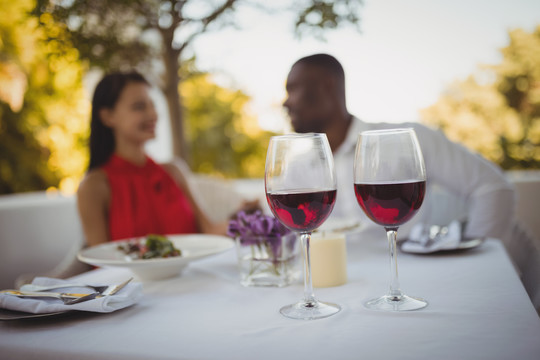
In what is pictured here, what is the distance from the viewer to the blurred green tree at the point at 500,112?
5016mm

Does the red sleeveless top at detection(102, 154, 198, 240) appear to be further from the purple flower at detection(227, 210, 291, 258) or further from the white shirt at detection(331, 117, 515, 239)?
the purple flower at detection(227, 210, 291, 258)

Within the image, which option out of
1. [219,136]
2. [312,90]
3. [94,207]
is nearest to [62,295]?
[312,90]

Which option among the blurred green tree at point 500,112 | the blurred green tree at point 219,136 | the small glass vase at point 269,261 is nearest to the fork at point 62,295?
the small glass vase at point 269,261

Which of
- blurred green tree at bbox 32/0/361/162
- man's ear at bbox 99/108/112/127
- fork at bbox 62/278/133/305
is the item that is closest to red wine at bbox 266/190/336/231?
fork at bbox 62/278/133/305

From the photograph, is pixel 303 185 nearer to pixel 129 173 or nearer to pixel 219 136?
pixel 129 173

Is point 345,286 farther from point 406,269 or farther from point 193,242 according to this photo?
point 193,242

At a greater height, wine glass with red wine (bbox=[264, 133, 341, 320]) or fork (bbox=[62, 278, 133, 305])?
wine glass with red wine (bbox=[264, 133, 341, 320])

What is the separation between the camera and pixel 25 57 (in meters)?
6.63

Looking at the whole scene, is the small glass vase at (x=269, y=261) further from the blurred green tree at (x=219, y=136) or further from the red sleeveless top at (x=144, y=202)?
the blurred green tree at (x=219, y=136)

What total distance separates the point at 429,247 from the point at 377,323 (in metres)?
0.54

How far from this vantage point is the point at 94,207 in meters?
2.32

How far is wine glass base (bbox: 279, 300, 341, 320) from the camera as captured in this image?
0.76 m

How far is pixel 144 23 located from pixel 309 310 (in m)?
2.39

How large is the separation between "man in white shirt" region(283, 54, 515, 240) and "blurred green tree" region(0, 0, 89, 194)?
508cm
